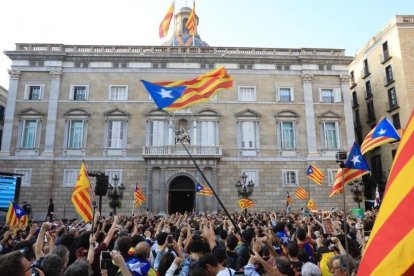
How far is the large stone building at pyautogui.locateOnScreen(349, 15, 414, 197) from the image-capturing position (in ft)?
104

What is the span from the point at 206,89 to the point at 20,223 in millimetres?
9453

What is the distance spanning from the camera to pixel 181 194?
31922mm

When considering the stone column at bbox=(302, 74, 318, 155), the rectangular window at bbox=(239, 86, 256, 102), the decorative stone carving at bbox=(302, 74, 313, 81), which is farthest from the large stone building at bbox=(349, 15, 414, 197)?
the rectangular window at bbox=(239, 86, 256, 102)

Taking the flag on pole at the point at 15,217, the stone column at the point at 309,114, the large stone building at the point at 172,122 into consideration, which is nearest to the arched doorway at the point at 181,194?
the large stone building at the point at 172,122

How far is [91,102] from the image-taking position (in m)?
32.1

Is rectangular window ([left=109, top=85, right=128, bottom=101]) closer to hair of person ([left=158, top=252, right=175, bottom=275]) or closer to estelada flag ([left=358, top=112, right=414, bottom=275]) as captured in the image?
hair of person ([left=158, top=252, right=175, bottom=275])

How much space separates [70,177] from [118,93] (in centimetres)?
893

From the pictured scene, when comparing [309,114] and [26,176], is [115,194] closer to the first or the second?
[26,176]

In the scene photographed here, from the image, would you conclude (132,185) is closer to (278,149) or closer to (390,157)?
(278,149)

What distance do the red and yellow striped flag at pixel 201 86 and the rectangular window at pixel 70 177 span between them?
2215 cm

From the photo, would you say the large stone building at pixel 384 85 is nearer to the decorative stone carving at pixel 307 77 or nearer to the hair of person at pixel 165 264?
the decorative stone carving at pixel 307 77

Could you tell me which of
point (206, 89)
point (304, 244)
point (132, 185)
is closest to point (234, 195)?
point (132, 185)

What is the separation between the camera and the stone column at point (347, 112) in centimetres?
3225

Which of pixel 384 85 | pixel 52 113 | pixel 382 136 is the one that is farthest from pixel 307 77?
pixel 52 113
